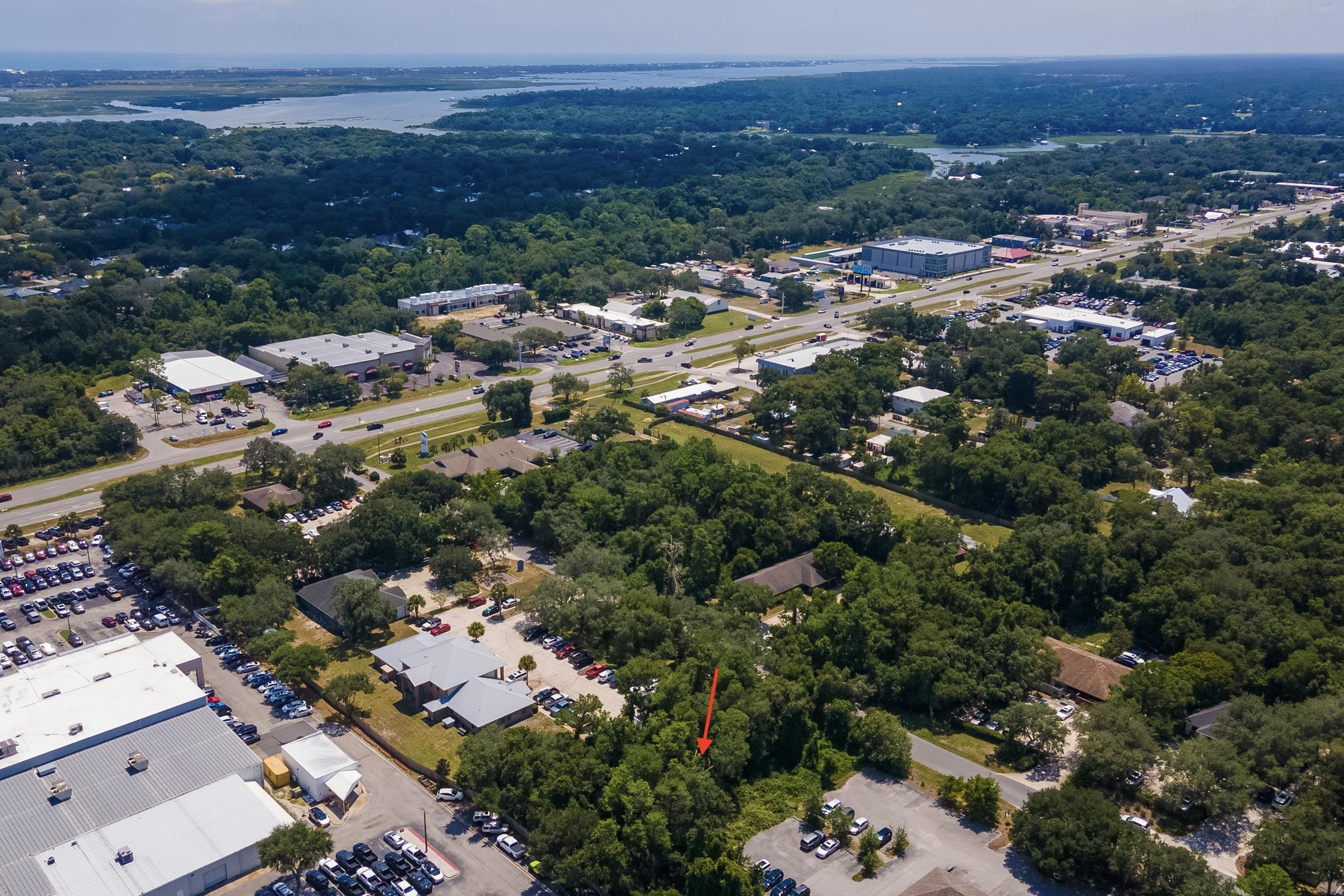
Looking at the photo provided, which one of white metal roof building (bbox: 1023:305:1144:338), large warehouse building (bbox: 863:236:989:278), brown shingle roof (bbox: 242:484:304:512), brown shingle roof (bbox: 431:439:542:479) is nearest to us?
brown shingle roof (bbox: 242:484:304:512)

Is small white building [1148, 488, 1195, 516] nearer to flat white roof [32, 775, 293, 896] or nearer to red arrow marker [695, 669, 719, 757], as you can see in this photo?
red arrow marker [695, 669, 719, 757]

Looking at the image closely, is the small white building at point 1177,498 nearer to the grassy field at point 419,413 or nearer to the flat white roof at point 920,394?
the flat white roof at point 920,394

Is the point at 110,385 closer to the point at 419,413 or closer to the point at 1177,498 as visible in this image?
A: the point at 419,413

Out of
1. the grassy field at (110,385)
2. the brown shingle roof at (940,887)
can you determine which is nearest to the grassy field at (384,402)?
the grassy field at (110,385)

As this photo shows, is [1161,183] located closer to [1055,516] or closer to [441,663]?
[1055,516]

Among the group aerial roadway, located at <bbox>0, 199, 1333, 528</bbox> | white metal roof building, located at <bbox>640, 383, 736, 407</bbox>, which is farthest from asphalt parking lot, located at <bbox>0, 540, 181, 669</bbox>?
white metal roof building, located at <bbox>640, 383, 736, 407</bbox>

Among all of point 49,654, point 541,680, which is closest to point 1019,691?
point 541,680
